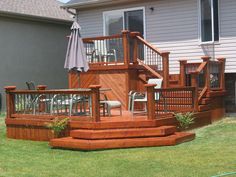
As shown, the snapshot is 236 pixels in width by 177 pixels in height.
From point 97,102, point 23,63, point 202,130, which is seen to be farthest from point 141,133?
point 23,63

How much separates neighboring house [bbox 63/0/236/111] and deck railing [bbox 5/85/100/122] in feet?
16.1

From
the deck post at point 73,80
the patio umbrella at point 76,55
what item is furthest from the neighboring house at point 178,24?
the patio umbrella at point 76,55

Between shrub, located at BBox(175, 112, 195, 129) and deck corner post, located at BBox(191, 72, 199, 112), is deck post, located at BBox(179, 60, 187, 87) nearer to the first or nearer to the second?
deck corner post, located at BBox(191, 72, 199, 112)

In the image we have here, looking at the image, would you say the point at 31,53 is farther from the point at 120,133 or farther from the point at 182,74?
the point at 120,133

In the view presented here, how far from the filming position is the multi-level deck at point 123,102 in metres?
9.87

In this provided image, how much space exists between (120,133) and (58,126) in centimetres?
158

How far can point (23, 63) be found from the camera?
18656 mm

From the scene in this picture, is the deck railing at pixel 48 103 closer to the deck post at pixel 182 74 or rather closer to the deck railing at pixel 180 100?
the deck railing at pixel 180 100

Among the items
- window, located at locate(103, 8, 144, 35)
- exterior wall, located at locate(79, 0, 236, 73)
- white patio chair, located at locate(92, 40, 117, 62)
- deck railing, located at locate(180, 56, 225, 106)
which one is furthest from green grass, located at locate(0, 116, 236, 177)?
window, located at locate(103, 8, 144, 35)

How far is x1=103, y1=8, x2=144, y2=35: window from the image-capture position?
16109mm

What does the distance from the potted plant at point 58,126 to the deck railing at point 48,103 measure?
352mm

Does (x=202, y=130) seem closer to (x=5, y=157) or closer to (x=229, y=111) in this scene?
(x=229, y=111)

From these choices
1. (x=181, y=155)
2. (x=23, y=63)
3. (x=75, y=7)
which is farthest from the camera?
(x=23, y=63)

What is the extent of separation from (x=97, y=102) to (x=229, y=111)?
6172 mm
